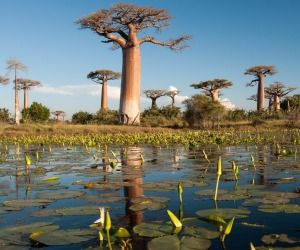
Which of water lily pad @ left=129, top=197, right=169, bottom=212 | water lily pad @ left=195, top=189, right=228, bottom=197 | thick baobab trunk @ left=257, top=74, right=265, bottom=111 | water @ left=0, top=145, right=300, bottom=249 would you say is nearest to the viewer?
water @ left=0, top=145, right=300, bottom=249

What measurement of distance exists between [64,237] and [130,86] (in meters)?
22.2

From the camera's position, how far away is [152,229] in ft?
8.68

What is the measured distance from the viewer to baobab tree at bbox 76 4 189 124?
23359 millimetres

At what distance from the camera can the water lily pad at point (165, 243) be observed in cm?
224

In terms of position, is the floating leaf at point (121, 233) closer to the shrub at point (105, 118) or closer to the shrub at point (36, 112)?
the shrub at point (105, 118)

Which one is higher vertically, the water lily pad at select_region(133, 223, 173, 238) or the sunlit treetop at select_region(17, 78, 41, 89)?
the sunlit treetop at select_region(17, 78, 41, 89)

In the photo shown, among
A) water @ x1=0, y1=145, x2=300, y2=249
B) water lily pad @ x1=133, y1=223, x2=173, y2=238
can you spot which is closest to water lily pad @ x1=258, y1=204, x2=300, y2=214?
water @ x1=0, y1=145, x2=300, y2=249

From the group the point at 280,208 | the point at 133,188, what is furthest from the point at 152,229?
the point at 133,188

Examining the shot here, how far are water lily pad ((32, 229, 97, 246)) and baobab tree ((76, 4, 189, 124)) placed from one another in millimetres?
21715

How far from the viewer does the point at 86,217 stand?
10.4 feet

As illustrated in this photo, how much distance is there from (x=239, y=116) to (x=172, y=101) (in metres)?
20.7

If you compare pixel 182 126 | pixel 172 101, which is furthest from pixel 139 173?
pixel 172 101

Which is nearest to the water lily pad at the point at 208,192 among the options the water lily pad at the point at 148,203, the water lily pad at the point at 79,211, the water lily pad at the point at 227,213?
the water lily pad at the point at 148,203

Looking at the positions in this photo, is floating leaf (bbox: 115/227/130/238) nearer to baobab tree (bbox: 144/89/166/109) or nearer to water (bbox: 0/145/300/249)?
water (bbox: 0/145/300/249)
